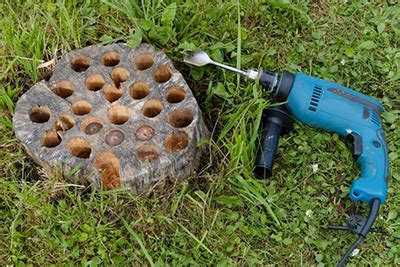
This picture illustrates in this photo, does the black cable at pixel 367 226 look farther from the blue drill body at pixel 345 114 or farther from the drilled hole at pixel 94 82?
the drilled hole at pixel 94 82

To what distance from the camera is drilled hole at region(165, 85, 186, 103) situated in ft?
7.78

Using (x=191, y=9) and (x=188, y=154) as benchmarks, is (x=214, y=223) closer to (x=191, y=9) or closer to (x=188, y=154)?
(x=188, y=154)

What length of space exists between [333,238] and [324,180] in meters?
0.28

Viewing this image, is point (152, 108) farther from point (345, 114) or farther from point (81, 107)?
point (345, 114)

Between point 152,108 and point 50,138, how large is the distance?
450 millimetres

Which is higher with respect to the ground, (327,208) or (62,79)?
(62,79)

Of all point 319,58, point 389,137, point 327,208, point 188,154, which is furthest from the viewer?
point 319,58

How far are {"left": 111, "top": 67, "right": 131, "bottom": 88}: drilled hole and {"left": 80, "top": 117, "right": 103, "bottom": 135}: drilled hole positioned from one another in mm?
225

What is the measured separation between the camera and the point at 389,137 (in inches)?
103

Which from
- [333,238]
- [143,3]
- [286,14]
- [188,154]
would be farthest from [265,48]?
[333,238]

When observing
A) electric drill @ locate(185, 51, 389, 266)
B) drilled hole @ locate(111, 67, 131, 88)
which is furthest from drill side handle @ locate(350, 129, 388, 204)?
drilled hole @ locate(111, 67, 131, 88)

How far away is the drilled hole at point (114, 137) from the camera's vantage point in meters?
2.25

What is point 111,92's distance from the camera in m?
2.41

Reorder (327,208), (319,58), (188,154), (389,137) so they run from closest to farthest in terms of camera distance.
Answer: (188,154)
(327,208)
(389,137)
(319,58)
